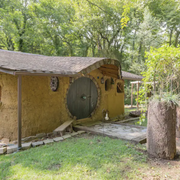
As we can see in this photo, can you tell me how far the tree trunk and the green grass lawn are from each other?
42 cm

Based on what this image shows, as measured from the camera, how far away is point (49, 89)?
6.11 metres

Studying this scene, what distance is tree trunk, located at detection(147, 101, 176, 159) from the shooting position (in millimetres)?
3541

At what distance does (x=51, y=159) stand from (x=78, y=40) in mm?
23374

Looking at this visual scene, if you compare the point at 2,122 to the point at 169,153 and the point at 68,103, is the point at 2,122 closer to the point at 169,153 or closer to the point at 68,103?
the point at 68,103

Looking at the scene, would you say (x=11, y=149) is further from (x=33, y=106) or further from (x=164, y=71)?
(x=164, y=71)

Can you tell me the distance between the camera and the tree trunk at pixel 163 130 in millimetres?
3541

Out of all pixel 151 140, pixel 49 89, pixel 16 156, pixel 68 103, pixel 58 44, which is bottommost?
pixel 16 156

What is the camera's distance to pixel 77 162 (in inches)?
137

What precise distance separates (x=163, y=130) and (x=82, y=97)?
170 inches

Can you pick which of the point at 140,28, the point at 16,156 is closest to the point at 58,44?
the point at 140,28

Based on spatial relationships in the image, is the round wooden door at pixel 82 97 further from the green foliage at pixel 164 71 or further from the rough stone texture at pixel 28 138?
the green foliage at pixel 164 71

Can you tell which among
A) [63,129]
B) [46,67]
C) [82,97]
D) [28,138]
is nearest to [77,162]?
[63,129]

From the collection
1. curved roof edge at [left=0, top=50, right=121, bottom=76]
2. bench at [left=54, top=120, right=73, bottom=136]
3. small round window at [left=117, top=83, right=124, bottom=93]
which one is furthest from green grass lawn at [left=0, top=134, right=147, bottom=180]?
small round window at [left=117, top=83, right=124, bottom=93]

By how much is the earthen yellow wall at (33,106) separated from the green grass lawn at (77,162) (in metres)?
1.41
